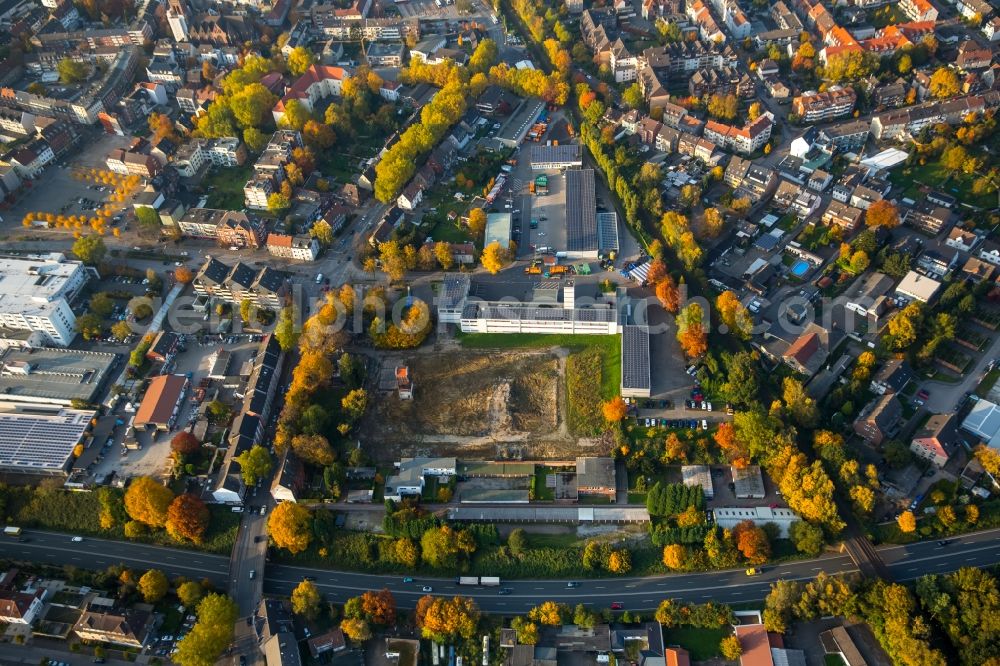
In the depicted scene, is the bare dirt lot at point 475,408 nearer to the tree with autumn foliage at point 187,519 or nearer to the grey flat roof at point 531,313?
the grey flat roof at point 531,313

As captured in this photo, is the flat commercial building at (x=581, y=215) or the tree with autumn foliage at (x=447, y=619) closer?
the tree with autumn foliage at (x=447, y=619)

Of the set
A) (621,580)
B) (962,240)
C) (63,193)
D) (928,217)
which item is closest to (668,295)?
(621,580)

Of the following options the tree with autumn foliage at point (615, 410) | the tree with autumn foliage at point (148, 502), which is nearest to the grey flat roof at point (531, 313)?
the tree with autumn foliage at point (615, 410)

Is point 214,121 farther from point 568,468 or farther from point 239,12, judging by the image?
point 568,468

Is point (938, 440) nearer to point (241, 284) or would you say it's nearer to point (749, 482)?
point (749, 482)

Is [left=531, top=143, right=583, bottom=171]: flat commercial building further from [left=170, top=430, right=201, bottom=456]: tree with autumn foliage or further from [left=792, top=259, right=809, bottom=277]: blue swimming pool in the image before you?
[left=170, top=430, right=201, bottom=456]: tree with autumn foliage
